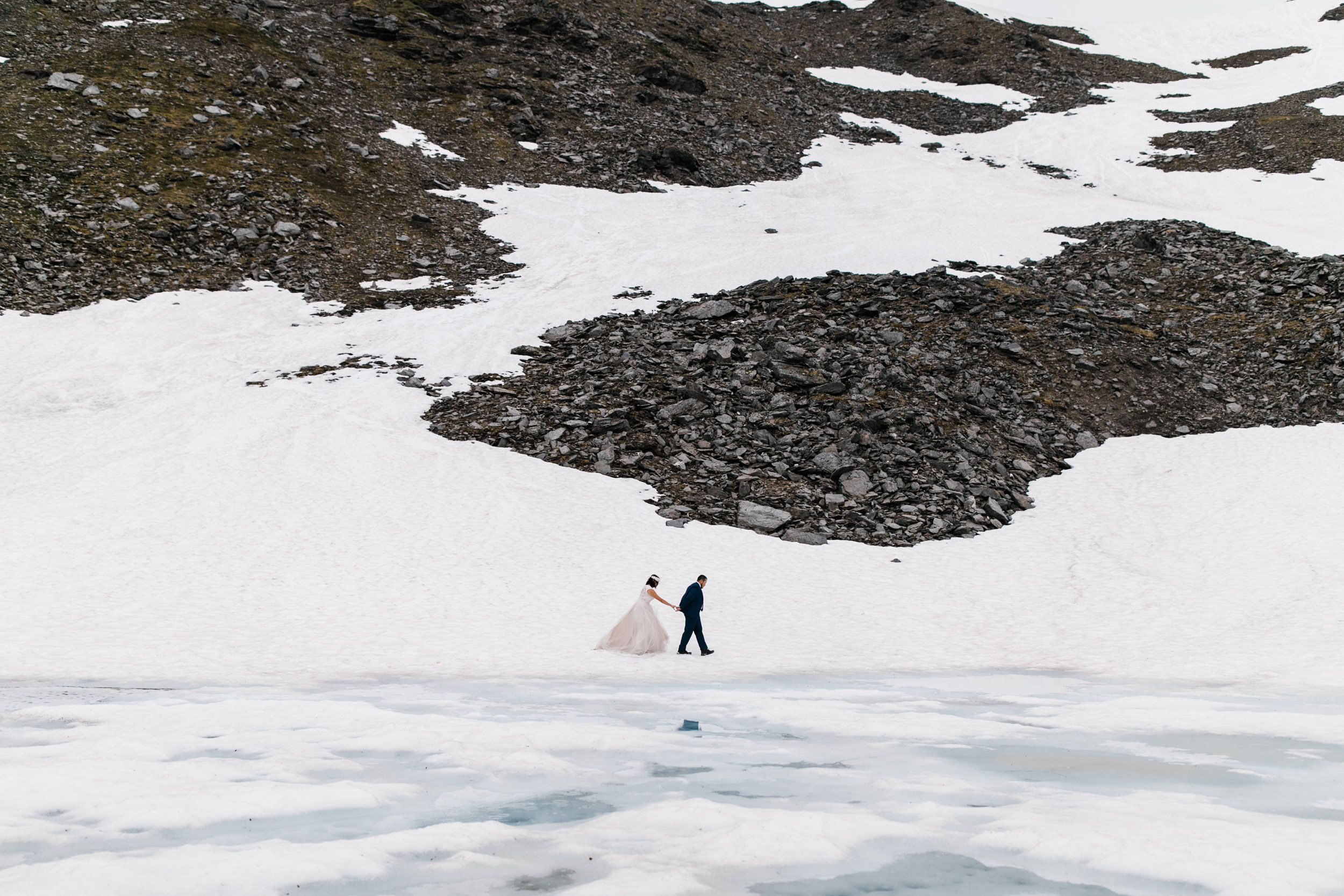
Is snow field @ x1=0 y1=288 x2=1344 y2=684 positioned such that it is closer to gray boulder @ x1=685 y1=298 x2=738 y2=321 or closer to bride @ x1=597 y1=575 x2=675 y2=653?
bride @ x1=597 y1=575 x2=675 y2=653

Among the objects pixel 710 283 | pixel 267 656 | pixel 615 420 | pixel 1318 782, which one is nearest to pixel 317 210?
pixel 710 283

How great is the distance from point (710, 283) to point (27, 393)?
2397 cm

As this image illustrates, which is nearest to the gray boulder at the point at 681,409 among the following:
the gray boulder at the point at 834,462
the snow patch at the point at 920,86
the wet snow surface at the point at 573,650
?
the wet snow surface at the point at 573,650

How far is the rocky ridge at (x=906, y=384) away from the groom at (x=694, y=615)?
645 centimetres

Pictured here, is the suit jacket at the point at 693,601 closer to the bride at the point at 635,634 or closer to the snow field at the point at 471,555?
the bride at the point at 635,634

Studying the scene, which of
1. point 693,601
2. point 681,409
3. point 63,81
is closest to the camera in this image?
point 693,601

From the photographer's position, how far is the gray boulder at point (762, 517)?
69.9 ft

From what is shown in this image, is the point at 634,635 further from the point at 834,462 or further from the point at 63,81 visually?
the point at 63,81

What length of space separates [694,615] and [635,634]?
3.76 feet

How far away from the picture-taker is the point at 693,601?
14.7 meters

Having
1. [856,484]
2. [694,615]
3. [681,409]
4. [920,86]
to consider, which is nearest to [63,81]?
[681,409]

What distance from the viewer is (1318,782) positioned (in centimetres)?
681

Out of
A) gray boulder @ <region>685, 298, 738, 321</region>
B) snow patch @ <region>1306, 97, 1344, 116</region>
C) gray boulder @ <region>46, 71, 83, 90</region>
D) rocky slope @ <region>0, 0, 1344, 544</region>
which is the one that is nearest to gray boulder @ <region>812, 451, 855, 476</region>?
rocky slope @ <region>0, 0, 1344, 544</region>

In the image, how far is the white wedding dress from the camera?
47.8 feet
